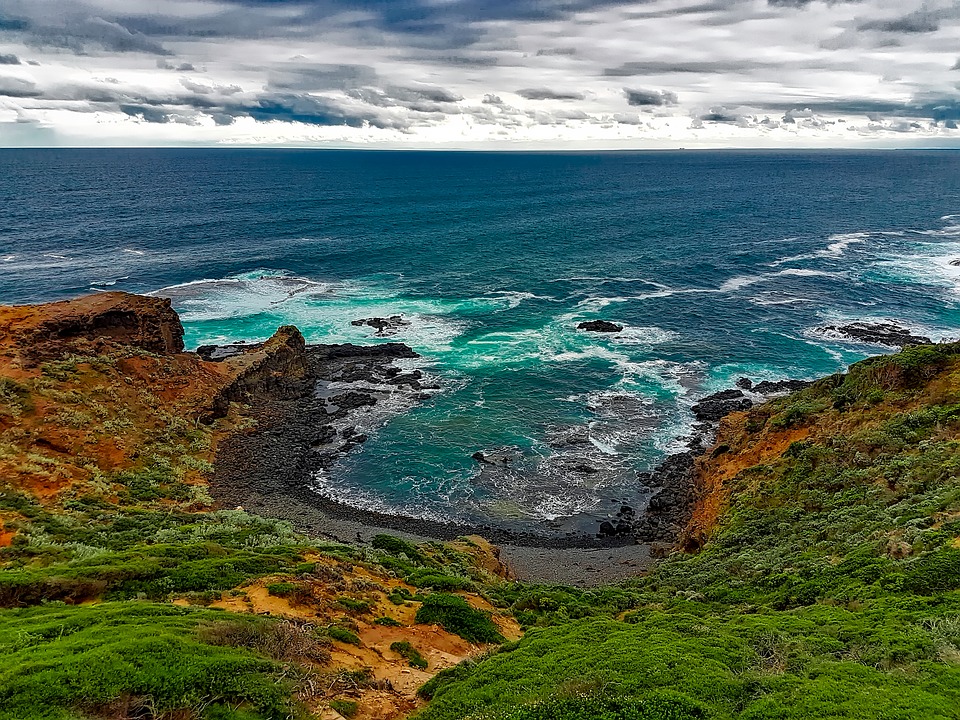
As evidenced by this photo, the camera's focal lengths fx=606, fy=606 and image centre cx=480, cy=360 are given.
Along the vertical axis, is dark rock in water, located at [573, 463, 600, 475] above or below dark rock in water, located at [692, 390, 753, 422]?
below

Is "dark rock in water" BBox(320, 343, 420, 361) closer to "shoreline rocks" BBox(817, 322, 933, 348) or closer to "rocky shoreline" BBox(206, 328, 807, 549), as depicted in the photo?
"rocky shoreline" BBox(206, 328, 807, 549)

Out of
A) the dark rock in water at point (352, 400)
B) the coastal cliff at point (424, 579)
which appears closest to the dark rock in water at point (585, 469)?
the coastal cliff at point (424, 579)

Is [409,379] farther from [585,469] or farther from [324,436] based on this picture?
[585,469]

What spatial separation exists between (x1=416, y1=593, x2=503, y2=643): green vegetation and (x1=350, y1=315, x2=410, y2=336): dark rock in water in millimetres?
53725

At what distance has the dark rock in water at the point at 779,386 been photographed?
60.0 meters

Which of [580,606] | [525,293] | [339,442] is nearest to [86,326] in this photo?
[339,442]

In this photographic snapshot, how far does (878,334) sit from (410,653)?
72.9 metres

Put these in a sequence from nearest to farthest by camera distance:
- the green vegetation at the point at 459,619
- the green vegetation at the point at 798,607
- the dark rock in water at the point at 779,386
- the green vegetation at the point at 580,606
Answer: the green vegetation at the point at 580,606
the green vegetation at the point at 798,607
the green vegetation at the point at 459,619
the dark rock in water at the point at 779,386

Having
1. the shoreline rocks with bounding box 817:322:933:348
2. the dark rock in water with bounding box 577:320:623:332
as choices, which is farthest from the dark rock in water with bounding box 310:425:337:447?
the shoreline rocks with bounding box 817:322:933:348

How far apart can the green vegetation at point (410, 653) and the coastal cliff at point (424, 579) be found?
15cm

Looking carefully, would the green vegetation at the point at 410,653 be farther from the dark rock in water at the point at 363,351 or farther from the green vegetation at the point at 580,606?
the dark rock in water at the point at 363,351

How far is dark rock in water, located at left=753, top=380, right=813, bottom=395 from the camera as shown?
197 ft

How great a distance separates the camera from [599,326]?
7600 cm

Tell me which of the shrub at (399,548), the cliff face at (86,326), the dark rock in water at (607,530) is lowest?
the dark rock in water at (607,530)
